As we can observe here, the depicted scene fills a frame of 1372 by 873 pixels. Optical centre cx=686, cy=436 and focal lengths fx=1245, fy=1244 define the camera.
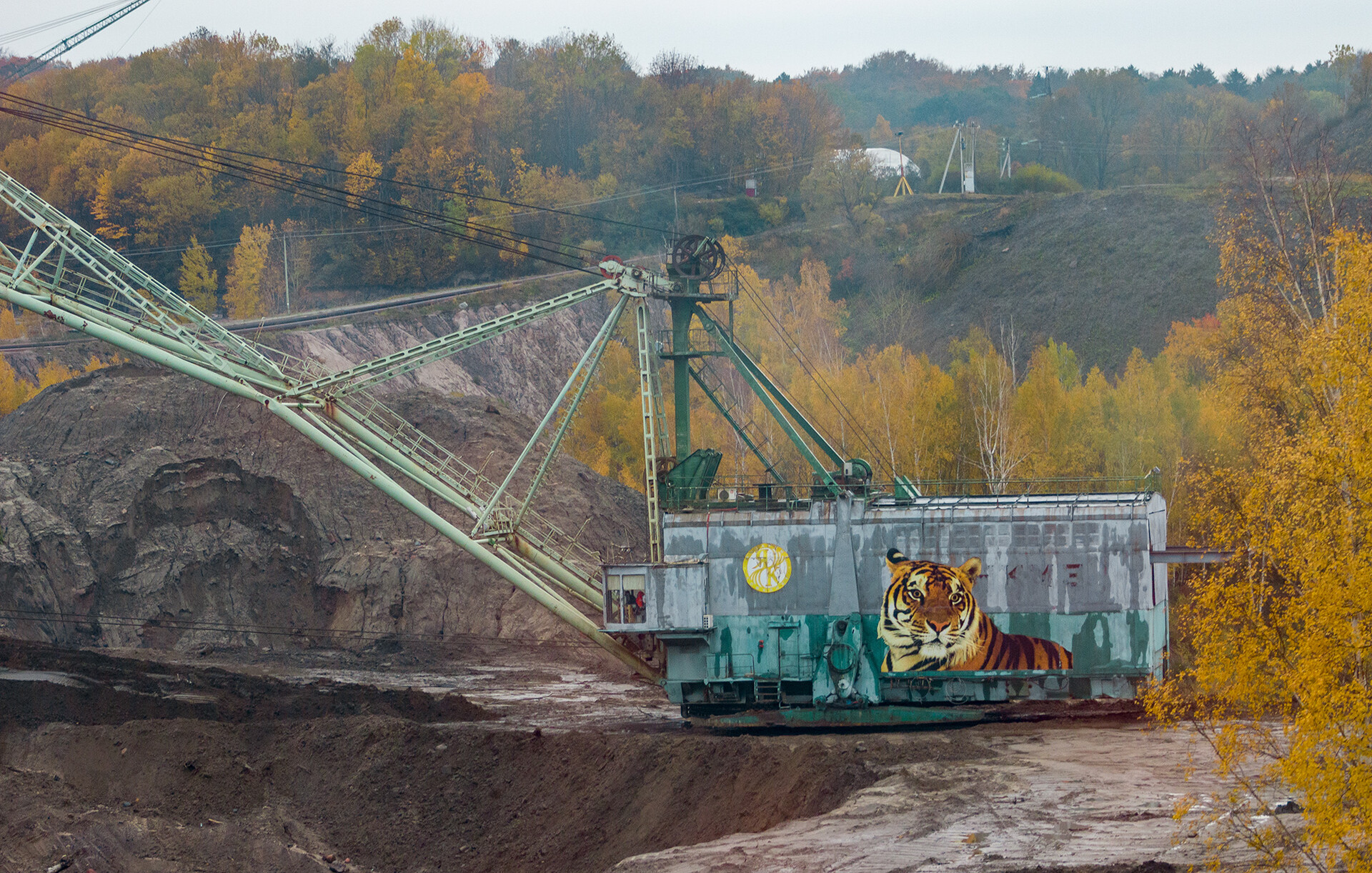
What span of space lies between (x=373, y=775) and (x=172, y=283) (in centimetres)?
5871

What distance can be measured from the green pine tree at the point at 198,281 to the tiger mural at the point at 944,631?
57.9 metres

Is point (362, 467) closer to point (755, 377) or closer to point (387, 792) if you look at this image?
point (387, 792)

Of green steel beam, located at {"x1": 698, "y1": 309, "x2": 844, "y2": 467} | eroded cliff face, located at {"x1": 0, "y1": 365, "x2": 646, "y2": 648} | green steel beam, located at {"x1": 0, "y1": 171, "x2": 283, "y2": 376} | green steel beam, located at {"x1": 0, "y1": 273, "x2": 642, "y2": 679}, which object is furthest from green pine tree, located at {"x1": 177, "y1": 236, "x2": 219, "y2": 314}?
green steel beam, located at {"x1": 698, "y1": 309, "x2": 844, "y2": 467}

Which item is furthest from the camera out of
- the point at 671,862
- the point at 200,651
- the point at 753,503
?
the point at 200,651

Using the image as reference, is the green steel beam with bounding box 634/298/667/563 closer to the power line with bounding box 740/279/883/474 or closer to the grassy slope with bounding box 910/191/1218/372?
the power line with bounding box 740/279/883/474

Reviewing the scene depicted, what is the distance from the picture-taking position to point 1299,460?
1145 cm

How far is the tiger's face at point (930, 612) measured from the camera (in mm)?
22750

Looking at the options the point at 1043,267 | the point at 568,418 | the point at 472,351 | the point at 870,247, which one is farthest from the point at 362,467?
the point at 870,247

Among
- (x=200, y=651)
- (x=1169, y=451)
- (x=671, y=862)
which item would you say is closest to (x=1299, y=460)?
(x=671, y=862)

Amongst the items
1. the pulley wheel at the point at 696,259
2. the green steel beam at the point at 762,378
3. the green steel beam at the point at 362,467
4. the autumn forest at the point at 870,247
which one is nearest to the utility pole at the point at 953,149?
the autumn forest at the point at 870,247

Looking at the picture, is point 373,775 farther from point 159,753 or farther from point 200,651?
point 200,651

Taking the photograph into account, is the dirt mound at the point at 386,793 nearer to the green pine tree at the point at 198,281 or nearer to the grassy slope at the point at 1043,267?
the green pine tree at the point at 198,281

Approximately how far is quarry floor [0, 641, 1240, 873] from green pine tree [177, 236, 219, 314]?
152 feet

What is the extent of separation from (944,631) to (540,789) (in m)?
7.85
